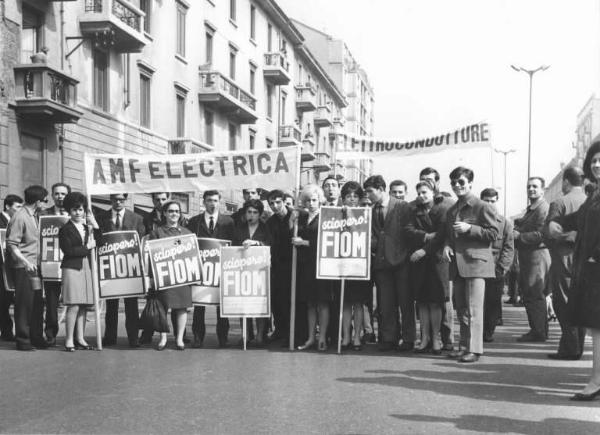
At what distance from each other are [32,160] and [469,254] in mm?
14852

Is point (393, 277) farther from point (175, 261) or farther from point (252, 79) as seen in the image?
point (252, 79)

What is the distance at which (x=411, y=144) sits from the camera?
41.6 ft

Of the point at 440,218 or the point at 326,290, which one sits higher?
the point at 440,218

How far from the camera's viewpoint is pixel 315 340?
10.0m

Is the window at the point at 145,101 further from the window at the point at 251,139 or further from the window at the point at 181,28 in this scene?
the window at the point at 251,139

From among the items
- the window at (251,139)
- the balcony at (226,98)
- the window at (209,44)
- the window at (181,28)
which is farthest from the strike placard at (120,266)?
the window at (251,139)

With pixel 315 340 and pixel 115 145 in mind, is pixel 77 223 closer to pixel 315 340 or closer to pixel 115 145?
pixel 315 340

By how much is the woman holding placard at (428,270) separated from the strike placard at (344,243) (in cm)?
55

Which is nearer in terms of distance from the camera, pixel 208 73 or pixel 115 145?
pixel 115 145

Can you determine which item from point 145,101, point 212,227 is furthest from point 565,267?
point 145,101

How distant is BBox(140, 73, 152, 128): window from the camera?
27156mm

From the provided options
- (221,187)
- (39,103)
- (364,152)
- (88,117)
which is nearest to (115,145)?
(88,117)

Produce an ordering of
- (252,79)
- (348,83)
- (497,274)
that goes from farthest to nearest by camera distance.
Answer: (348,83), (252,79), (497,274)

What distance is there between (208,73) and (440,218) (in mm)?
24723
